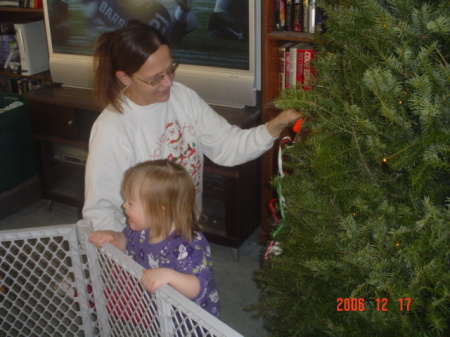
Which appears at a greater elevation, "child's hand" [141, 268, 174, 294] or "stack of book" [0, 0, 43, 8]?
"stack of book" [0, 0, 43, 8]

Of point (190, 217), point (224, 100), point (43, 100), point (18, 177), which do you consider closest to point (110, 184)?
point (190, 217)

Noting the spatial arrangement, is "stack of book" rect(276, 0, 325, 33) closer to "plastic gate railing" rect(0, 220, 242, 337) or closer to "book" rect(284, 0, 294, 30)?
"book" rect(284, 0, 294, 30)

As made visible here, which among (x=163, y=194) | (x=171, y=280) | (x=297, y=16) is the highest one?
(x=297, y=16)

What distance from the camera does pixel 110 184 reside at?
1.55 metres

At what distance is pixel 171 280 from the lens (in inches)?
45.1

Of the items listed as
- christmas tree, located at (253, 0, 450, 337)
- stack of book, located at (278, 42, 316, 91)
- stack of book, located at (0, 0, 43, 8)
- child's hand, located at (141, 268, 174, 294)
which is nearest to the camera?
christmas tree, located at (253, 0, 450, 337)

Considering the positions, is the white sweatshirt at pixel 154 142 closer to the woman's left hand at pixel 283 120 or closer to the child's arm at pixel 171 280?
the woman's left hand at pixel 283 120

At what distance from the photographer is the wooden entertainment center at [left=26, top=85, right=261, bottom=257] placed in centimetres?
250

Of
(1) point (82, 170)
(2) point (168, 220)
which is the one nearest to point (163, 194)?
(2) point (168, 220)

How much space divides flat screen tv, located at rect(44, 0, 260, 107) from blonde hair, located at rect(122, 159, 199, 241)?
114 cm

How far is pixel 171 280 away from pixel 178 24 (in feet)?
5.50

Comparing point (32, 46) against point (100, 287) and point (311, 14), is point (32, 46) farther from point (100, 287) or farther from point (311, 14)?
point (100, 287)

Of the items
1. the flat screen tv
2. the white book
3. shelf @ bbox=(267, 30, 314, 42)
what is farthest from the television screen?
the white book

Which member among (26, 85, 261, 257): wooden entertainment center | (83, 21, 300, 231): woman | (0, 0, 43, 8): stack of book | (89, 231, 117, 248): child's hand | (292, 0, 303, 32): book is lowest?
(26, 85, 261, 257): wooden entertainment center
